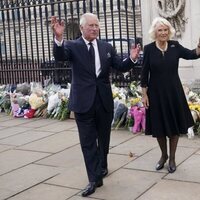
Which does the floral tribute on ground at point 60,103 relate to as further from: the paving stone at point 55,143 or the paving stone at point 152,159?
the paving stone at point 55,143

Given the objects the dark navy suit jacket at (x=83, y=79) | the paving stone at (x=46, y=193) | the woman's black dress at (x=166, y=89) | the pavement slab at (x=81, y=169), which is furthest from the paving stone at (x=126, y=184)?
the dark navy suit jacket at (x=83, y=79)

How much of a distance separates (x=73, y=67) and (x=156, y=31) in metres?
1.05

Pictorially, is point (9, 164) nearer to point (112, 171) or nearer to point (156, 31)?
point (112, 171)

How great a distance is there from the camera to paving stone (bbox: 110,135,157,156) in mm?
6277

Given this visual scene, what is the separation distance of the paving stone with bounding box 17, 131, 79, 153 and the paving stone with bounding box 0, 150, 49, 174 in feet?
0.76

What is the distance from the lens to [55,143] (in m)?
7.09

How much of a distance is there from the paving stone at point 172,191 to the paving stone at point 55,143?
2234mm

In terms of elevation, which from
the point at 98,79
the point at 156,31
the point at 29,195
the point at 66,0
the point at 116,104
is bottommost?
the point at 29,195

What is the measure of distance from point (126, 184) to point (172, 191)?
56cm

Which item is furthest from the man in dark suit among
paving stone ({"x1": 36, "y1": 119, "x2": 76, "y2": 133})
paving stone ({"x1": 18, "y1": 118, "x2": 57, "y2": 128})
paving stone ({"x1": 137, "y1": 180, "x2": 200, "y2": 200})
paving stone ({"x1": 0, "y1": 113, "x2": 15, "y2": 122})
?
paving stone ({"x1": 0, "y1": 113, "x2": 15, "y2": 122})

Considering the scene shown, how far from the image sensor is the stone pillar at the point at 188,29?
8758 millimetres

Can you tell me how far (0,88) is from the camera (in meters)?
11.2

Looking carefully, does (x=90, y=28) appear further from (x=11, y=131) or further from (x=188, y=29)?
(x=188, y=29)

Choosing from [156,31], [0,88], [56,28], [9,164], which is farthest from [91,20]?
[0,88]
